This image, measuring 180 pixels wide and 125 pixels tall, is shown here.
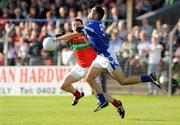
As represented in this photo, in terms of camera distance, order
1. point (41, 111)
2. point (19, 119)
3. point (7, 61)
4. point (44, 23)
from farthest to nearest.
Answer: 1. point (44, 23)
2. point (7, 61)
3. point (41, 111)
4. point (19, 119)

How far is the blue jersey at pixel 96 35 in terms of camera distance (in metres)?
15.7

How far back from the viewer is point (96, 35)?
51.6 feet

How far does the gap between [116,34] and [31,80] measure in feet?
11.4

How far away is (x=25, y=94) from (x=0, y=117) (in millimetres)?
11189

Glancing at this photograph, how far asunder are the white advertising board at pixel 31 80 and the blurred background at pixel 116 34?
0.61m

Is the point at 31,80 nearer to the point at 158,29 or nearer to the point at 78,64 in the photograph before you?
the point at 158,29

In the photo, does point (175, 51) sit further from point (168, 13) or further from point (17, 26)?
point (17, 26)

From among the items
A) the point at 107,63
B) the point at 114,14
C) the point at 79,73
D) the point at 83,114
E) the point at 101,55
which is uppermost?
the point at 114,14

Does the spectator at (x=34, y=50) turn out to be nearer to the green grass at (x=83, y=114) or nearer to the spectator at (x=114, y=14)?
the spectator at (x=114, y=14)

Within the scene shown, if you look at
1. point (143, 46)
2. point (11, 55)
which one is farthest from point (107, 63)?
point (11, 55)

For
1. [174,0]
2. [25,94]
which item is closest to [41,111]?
[25,94]

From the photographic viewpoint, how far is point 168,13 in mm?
29500

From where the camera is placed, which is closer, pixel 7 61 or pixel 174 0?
pixel 7 61

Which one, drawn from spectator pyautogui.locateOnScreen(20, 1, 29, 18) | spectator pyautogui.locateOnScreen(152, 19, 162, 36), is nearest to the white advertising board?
spectator pyautogui.locateOnScreen(152, 19, 162, 36)
